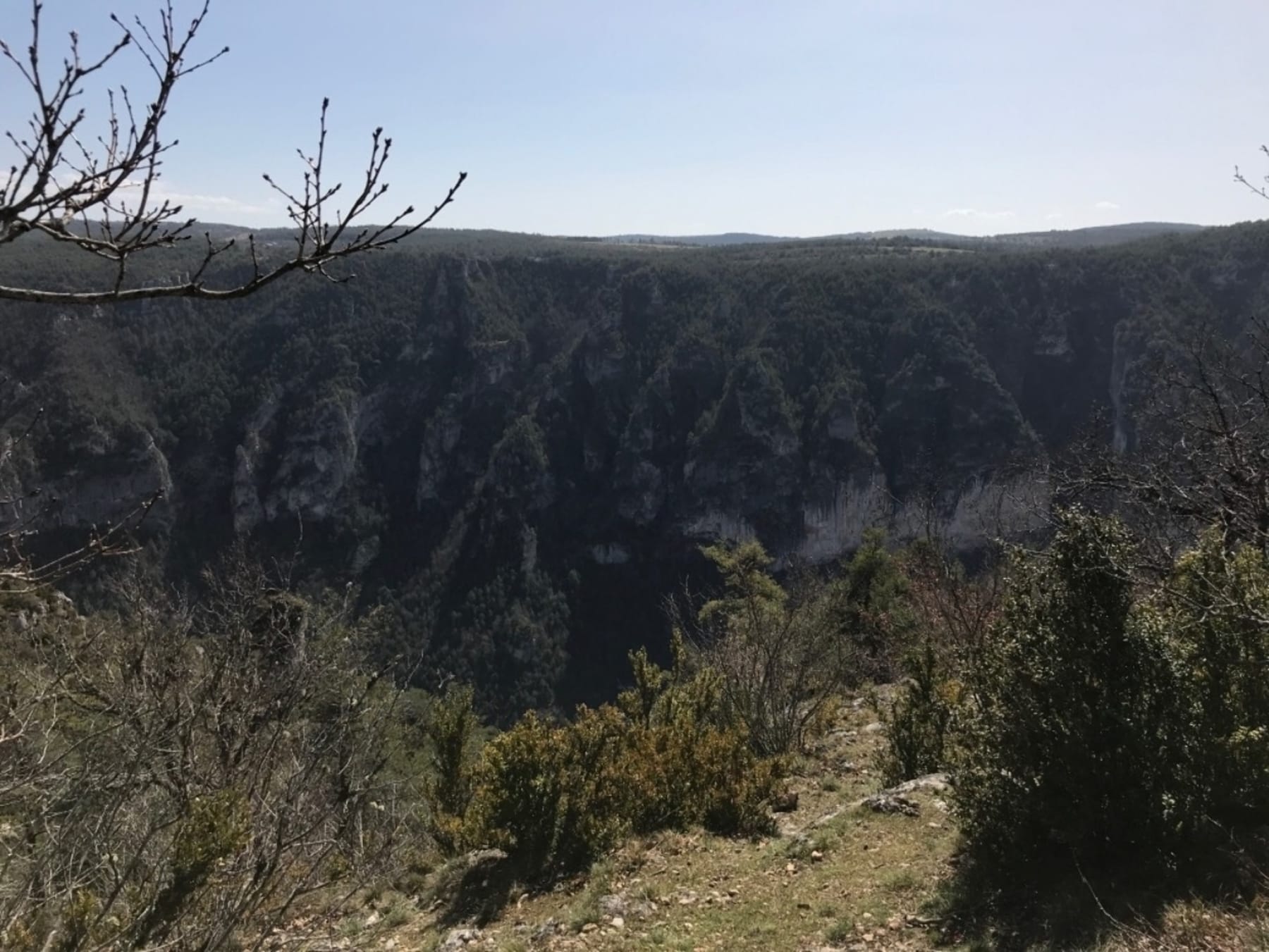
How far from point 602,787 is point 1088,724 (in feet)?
12.9

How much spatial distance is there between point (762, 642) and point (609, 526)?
64.3m

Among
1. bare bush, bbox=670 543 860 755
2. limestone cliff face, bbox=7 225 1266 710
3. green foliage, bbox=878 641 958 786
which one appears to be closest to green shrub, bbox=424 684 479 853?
bare bush, bbox=670 543 860 755

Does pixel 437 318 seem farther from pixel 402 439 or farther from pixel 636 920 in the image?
pixel 636 920

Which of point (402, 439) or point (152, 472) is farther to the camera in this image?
point (402, 439)

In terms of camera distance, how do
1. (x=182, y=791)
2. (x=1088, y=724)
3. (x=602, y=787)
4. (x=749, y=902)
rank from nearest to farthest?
1. (x=1088, y=724)
2. (x=182, y=791)
3. (x=749, y=902)
4. (x=602, y=787)

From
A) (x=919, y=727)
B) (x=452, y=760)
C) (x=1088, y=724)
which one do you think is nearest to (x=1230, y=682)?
(x=1088, y=724)

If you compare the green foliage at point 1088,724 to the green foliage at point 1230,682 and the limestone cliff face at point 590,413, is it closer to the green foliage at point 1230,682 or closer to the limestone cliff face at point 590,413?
the green foliage at point 1230,682

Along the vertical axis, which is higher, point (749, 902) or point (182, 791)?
point (182, 791)

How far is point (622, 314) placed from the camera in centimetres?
8112

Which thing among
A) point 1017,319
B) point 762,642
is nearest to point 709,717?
point 762,642

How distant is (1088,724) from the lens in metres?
4.65

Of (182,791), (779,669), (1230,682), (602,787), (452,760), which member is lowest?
(452,760)

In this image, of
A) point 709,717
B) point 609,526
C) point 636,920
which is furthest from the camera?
point 609,526

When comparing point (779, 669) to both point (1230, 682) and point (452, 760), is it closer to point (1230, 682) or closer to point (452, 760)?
point (452, 760)
